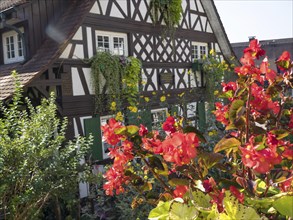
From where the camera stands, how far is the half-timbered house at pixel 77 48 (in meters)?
6.65

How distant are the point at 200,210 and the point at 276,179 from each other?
1.03ft

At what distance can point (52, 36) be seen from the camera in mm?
7098

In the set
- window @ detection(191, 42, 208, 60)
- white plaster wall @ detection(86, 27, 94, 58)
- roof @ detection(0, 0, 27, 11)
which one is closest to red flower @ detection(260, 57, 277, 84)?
roof @ detection(0, 0, 27, 11)

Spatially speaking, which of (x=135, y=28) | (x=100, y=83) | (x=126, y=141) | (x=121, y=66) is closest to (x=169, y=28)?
(x=135, y=28)

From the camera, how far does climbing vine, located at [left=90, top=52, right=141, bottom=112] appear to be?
292 inches

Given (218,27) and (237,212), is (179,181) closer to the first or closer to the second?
(237,212)

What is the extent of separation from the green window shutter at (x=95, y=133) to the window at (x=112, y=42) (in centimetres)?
169

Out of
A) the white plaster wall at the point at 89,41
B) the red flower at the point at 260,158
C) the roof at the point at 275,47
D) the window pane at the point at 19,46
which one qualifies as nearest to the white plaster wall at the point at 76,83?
the white plaster wall at the point at 89,41

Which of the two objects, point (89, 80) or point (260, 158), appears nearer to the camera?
point (260, 158)

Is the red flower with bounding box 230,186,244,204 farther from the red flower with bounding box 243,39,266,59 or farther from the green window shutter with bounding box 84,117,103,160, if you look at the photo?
the green window shutter with bounding box 84,117,103,160

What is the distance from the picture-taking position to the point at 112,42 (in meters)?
8.09

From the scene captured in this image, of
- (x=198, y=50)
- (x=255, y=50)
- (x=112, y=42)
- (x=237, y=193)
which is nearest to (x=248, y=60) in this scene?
(x=255, y=50)

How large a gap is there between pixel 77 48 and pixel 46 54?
73 cm

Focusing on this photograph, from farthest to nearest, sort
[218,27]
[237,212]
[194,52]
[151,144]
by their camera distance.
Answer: [218,27] → [194,52] → [151,144] → [237,212]
